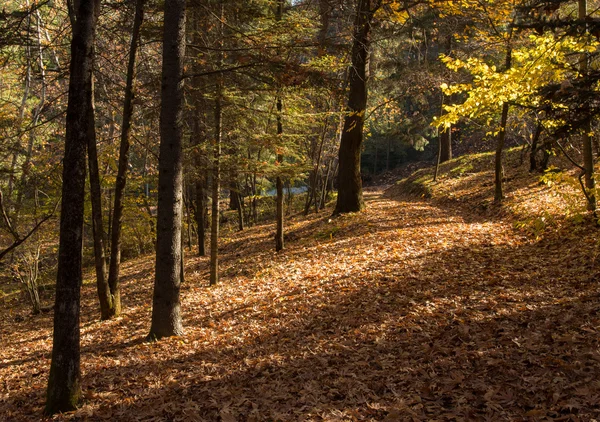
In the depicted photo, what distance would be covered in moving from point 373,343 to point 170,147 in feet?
14.5

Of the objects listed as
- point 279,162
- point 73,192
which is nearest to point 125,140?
point 279,162

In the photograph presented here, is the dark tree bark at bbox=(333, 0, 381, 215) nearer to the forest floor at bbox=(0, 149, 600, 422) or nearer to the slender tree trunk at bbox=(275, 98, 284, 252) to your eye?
the slender tree trunk at bbox=(275, 98, 284, 252)

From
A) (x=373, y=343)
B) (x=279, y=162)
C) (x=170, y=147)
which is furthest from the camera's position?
(x=279, y=162)

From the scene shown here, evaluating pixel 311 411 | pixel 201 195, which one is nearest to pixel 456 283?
pixel 311 411

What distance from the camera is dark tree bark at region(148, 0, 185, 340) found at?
266 inches

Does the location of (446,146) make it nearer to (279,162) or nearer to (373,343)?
(279,162)

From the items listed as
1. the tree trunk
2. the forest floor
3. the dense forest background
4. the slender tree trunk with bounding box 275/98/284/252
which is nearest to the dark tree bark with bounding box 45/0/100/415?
the dense forest background

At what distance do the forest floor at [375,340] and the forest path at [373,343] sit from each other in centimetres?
3

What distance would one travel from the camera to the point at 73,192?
188 inches

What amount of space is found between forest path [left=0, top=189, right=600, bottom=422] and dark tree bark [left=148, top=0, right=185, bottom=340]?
1.48m

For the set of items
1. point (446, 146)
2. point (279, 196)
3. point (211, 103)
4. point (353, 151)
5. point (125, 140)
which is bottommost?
point (279, 196)

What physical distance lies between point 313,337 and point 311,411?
78.5 inches

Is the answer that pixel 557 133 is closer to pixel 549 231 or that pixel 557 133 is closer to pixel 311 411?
pixel 311 411

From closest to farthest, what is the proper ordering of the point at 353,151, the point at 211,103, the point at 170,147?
the point at 170,147
the point at 211,103
the point at 353,151
